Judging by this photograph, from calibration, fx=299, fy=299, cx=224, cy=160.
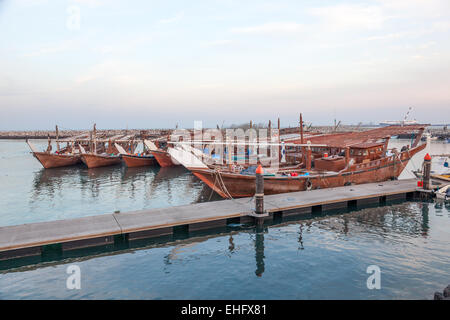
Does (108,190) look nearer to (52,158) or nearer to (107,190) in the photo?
(107,190)

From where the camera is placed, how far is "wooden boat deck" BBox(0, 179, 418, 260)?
13.1 m

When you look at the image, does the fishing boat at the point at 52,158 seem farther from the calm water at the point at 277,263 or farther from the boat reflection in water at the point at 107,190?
the calm water at the point at 277,263

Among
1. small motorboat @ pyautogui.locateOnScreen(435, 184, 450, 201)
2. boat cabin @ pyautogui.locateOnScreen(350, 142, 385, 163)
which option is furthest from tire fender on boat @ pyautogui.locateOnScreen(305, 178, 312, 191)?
small motorboat @ pyautogui.locateOnScreen(435, 184, 450, 201)

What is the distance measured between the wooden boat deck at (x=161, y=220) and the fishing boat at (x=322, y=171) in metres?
1.14

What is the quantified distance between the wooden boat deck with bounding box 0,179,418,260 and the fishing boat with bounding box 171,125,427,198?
1.14 m

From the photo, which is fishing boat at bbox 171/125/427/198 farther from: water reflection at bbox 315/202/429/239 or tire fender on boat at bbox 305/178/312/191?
water reflection at bbox 315/202/429/239

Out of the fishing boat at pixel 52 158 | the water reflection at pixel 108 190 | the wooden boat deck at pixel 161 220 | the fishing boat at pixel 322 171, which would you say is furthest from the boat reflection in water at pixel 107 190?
the wooden boat deck at pixel 161 220

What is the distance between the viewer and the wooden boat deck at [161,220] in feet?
43.1

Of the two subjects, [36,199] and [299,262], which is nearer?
[299,262]

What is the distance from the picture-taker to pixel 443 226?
16688 mm

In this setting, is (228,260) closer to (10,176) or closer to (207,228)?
(207,228)
